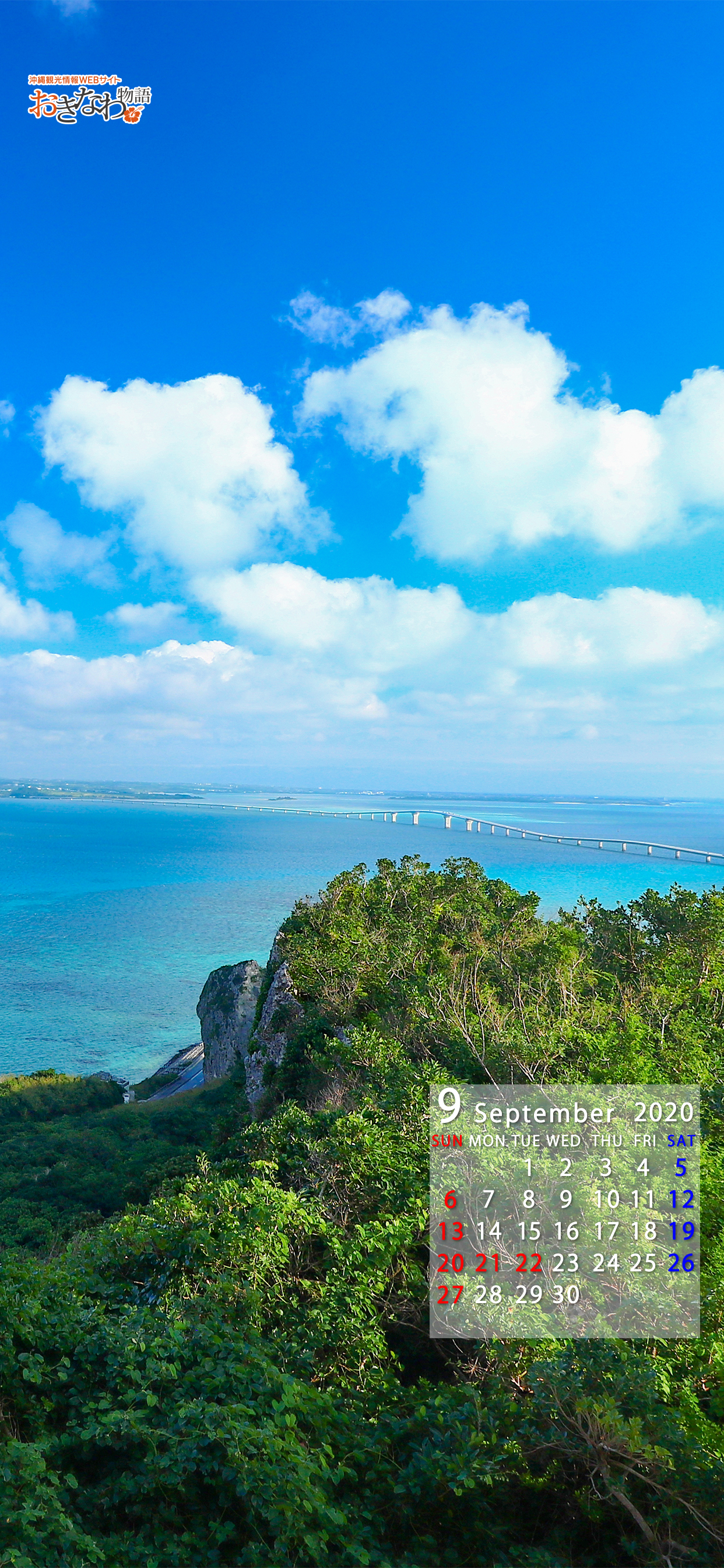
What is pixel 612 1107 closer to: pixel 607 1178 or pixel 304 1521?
pixel 607 1178

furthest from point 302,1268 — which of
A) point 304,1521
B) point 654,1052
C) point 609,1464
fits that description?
point 654,1052

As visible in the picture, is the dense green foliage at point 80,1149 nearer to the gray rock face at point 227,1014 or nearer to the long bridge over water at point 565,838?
the gray rock face at point 227,1014

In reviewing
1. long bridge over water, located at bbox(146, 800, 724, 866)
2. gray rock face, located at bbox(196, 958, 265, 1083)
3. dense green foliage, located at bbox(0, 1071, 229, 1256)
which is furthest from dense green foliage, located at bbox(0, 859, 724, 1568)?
long bridge over water, located at bbox(146, 800, 724, 866)

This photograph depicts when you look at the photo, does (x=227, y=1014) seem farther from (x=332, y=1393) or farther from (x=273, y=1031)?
(x=332, y=1393)

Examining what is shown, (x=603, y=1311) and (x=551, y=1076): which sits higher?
(x=551, y=1076)

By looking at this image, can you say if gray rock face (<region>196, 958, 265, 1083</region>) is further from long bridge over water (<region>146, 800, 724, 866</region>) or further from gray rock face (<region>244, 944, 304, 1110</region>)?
long bridge over water (<region>146, 800, 724, 866</region>)
